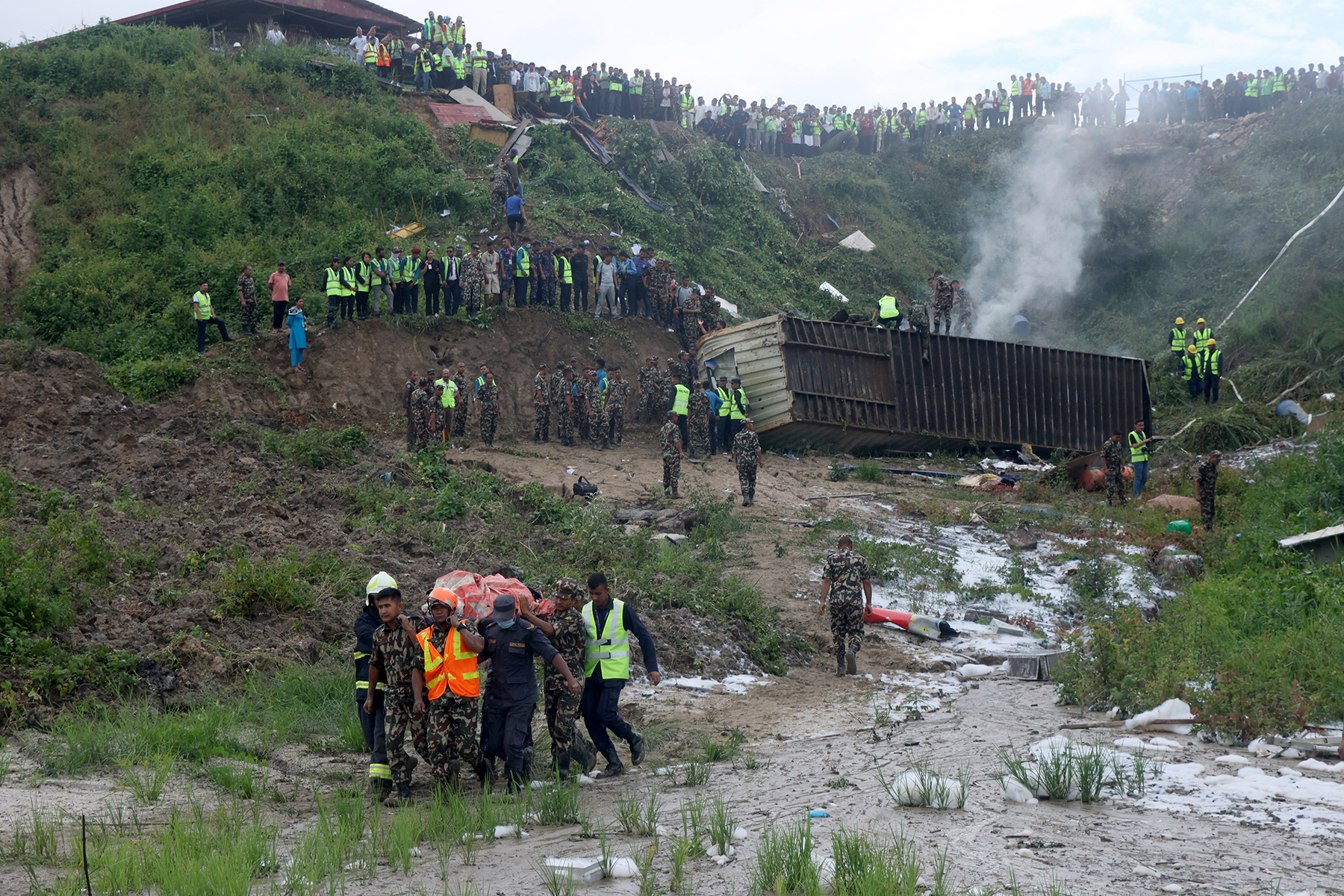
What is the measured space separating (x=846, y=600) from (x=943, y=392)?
471 inches

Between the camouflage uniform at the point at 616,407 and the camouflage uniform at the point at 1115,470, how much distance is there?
8.95 meters

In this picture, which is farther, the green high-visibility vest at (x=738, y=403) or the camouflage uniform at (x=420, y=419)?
the green high-visibility vest at (x=738, y=403)

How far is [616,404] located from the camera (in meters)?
20.3

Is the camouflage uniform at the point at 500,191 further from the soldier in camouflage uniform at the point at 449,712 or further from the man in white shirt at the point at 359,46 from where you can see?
the soldier in camouflage uniform at the point at 449,712

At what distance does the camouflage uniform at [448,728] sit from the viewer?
22.1 ft

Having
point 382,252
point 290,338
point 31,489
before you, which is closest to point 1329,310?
point 382,252

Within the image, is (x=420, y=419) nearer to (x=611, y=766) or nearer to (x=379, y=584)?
(x=379, y=584)

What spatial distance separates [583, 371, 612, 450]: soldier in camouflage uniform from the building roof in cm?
1982

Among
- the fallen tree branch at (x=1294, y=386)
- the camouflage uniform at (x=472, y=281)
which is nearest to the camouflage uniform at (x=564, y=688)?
the camouflage uniform at (x=472, y=281)

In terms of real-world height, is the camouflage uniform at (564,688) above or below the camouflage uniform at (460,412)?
below

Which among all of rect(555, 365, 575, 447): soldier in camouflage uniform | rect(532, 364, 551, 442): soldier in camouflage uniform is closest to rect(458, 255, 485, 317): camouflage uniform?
rect(532, 364, 551, 442): soldier in camouflage uniform

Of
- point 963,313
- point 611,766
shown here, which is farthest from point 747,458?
point 963,313

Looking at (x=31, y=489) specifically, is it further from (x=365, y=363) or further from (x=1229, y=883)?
(x=1229, y=883)

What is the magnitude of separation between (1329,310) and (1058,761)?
23.1m
